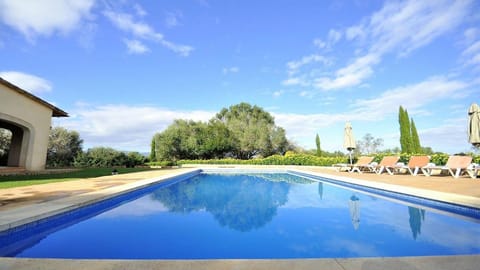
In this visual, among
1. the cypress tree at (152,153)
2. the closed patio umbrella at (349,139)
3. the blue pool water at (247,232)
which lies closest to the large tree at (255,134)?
the cypress tree at (152,153)

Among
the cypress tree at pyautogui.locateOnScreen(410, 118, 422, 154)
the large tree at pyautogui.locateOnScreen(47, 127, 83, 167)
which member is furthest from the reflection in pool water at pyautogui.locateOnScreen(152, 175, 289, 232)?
the large tree at pyautogui.locateOnScreen(47, 127, 83, 167)

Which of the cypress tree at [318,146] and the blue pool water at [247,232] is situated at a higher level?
the cypress tree at [318,146]

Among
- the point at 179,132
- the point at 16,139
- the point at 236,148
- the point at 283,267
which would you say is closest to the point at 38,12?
the point at 16,139

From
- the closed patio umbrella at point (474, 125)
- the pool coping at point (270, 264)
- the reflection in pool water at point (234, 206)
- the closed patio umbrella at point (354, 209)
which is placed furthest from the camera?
the closed patio umbrella at point (474, 125)

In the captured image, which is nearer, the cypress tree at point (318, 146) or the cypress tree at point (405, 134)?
the cypress tree at point (405, 134)

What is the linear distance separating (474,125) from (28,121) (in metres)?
20.8

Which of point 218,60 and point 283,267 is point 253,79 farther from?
point 283,267

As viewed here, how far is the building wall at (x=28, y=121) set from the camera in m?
11.3

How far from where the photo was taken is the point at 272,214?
575 centimetres

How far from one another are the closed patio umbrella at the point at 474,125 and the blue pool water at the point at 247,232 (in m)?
6.86

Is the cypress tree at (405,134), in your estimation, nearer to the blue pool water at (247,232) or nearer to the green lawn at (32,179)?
the blue pool water at (247,232)

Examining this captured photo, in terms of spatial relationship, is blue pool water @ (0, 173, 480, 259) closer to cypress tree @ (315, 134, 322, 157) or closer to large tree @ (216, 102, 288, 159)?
cypress tree @ (315, 134, 322, 157)

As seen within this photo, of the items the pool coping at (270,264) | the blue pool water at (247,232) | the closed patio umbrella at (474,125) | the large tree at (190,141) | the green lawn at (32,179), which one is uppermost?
the large tree at (190,141)

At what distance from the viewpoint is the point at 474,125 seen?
10141mm
